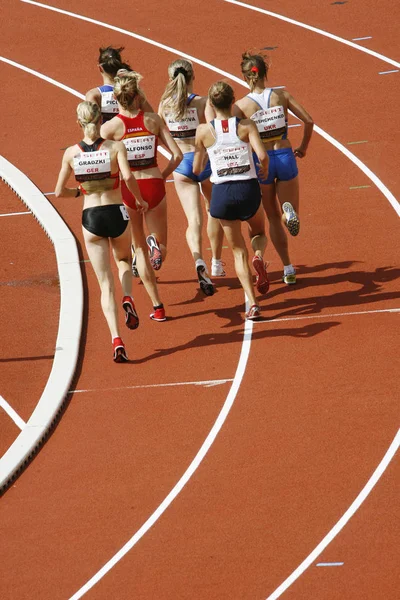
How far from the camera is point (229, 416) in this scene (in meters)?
10.1

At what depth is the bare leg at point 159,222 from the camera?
11867 mm

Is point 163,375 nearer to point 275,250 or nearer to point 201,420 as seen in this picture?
point 201,420

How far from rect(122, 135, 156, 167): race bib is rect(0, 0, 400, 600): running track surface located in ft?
5.24

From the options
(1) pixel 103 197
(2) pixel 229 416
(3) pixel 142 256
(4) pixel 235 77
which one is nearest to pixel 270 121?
(3) pixel 142 256

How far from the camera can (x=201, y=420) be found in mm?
10102

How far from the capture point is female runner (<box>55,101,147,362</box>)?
10.7 m

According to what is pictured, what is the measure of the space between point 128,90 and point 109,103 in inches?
59.4

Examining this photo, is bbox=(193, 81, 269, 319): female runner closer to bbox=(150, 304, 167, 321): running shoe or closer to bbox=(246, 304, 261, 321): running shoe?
bbox=(246, 304, 261, 321): running shoe

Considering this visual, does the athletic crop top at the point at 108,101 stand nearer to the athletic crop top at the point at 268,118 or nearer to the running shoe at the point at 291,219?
the athletic crop top at the point at 268,118

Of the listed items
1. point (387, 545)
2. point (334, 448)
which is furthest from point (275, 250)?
point (387, 545)

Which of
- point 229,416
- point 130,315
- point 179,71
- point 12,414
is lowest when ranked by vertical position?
point 229,416

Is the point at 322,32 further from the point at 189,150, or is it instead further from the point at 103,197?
the point at 103,197

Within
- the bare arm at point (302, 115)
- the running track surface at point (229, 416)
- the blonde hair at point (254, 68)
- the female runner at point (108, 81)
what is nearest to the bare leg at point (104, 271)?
the running track surface at point (229, 416)

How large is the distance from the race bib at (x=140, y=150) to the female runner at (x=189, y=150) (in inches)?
26.0
